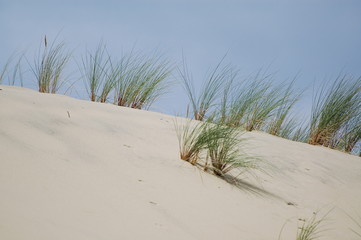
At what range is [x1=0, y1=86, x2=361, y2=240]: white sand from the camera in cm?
101

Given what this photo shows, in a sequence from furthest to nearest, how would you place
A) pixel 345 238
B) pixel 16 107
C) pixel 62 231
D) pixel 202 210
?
1. pixel 16 107
2. pixel 345 238
3. pixel 202 210
4. pixel 62 231

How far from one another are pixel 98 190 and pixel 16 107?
87 cm

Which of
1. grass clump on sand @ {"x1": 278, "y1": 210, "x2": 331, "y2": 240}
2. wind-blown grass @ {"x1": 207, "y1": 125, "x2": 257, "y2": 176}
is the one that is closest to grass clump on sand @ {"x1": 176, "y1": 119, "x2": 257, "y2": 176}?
wind-blown grass @ {"x1": 207, "y1": 125, "x2": 257, "y2": 176}

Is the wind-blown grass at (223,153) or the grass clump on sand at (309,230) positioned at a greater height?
the wind-blown grass at (223,153)

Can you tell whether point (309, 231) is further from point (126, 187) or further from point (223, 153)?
point (126, 187)

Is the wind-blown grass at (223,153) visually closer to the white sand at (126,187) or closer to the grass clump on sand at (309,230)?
the white sand at (126,187)

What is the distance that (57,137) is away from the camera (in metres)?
1.65

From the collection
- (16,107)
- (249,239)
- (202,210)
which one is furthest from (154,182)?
(16,107)

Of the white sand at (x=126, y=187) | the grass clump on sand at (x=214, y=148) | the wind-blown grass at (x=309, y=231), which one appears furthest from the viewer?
the grass clump on sand at (x=214, y=148)

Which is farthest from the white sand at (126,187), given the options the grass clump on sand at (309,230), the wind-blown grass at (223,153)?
the wind-blown grass at (223,153)

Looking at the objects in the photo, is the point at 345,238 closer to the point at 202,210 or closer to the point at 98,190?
the point at 202,210

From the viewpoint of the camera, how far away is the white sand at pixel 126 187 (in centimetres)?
101

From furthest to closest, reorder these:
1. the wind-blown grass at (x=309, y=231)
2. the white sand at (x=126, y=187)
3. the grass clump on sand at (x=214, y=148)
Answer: the grass clump on sand at (x=214, y=148) < the wind-blown grass at (x=309, y=231) < the white sand at (x=126, y=187)

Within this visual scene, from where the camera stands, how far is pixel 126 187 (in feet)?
4.46
